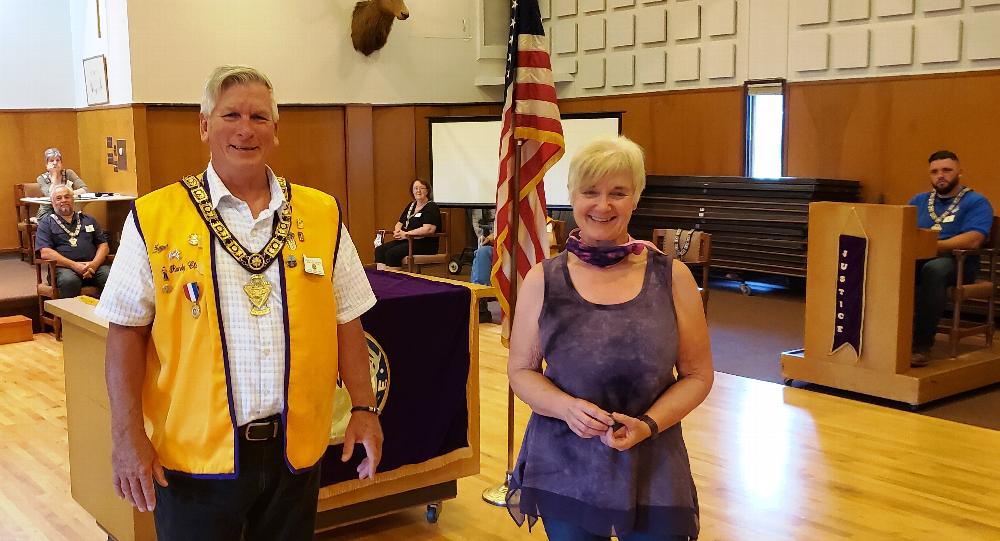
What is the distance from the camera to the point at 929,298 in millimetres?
6184

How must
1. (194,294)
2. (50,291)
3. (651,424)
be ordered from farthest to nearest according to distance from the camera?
(50,291) < (651,424) < (194,294)

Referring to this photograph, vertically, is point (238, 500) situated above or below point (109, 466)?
above

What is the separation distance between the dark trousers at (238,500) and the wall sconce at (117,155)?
886 cm

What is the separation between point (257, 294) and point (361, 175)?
9.78 m

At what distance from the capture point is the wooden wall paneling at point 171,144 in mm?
9977

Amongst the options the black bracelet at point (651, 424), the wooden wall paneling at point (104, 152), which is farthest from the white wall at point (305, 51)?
the black bracelet at point (651, 424)

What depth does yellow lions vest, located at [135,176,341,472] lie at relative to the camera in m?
1.89

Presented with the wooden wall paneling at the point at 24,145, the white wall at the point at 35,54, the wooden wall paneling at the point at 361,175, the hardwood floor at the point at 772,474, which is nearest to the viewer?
the hardwood floor at the point at 772,474

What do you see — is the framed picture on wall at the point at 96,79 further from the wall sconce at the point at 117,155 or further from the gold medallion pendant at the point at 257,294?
the gold medallion pendant at the point at 257,294

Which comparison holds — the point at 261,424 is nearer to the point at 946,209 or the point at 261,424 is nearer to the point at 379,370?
the point at 379,370

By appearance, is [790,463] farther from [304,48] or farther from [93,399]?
[304,48]

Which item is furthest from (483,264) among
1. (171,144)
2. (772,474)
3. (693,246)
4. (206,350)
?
(206,350)

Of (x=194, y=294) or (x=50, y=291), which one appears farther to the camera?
(x=50, y=291)

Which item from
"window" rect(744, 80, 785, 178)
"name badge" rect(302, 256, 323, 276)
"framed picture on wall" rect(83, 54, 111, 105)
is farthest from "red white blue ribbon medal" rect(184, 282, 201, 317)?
"framed picture on wall" rect(83, 54, 111, 105)
